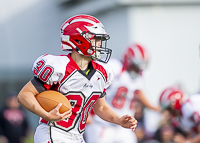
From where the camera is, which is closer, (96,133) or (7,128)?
(96,133)

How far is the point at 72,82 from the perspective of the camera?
4418 mm

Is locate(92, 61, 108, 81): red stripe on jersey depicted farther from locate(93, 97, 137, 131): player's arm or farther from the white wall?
the white wall

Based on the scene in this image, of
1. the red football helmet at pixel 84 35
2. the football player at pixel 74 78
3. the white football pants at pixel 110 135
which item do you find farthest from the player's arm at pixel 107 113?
the white football pants at pixel 110 135

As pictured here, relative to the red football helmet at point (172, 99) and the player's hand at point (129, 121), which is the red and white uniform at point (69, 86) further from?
the red football helmet at point (172, 99)

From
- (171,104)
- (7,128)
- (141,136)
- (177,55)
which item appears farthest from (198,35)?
(171,104)

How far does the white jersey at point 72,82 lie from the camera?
14.2ft

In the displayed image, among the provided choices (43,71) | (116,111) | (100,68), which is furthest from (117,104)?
(43,71)

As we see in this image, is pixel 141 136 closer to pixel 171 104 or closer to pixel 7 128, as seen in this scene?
pixel 171 104

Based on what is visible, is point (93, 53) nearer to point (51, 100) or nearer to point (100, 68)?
point (100, 68)

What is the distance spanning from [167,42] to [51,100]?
9788mm

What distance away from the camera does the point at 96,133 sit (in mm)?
7754

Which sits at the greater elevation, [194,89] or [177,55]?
[177,55]

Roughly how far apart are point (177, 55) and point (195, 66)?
603mm

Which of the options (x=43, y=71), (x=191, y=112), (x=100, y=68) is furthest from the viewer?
(x=191, y=112)
